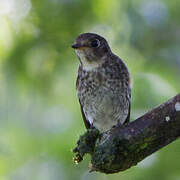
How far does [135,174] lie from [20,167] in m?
1.33

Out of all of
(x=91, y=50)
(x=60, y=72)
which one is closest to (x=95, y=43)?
(x=91, y=50)

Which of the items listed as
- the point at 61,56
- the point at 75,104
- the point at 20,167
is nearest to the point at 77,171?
the point at 20,167

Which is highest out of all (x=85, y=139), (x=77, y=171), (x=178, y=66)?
(x=178, y=66)

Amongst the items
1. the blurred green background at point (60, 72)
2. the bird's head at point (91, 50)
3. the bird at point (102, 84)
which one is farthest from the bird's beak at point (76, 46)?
the blurred green background at point (60, 72)

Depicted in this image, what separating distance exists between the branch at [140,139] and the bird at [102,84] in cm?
192

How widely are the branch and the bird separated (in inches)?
75.5

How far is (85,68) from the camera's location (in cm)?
547

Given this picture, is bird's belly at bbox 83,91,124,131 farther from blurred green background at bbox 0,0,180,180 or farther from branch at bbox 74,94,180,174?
branch at bbox 74,94,180,174

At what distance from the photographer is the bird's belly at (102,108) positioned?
18.0ft

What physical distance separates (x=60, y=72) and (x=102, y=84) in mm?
567

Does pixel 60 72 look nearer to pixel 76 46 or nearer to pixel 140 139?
pixel 76 46

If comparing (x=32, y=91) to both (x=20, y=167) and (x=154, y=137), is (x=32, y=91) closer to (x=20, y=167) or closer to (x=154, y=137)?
(x=20, y=167)

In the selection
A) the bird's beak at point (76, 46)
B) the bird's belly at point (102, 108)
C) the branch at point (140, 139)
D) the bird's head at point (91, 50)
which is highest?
the bird's head at point (91, 50)

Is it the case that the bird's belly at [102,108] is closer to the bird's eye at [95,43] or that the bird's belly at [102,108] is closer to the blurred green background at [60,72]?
the blurred green background at [60,72]
